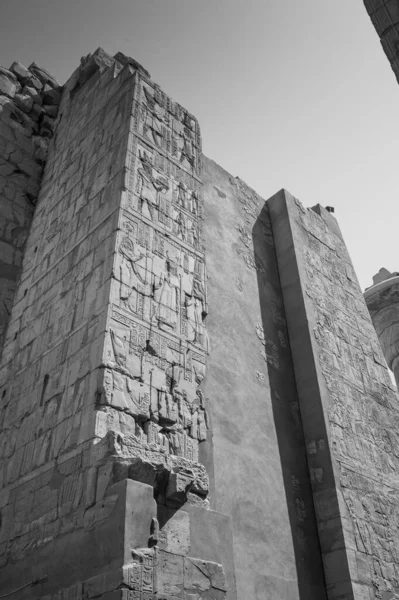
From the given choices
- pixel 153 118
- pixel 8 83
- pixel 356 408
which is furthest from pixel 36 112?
pixel 356 408

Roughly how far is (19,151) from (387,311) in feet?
37.8

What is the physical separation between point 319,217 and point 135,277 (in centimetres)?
622

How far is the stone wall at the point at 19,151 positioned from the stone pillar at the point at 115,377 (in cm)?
20

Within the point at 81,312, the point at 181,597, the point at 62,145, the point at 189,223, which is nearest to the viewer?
the point at 181,597

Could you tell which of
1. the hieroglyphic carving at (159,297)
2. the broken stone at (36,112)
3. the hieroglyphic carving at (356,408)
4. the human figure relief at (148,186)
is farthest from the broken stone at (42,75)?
the hieroglyphic carving at (356,408)

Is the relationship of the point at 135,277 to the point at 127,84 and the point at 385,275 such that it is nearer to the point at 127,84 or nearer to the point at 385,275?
the point at 127,84

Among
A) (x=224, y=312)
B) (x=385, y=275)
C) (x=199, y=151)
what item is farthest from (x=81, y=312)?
(x=385, y=275)

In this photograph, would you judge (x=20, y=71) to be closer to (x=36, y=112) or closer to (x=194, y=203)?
(x=36, y=112)

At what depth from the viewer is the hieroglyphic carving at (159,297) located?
15.6 feet

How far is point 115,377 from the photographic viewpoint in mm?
4703

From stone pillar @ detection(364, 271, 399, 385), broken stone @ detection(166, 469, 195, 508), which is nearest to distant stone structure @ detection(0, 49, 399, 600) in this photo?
broken stone @ detection(166, 469, 195, 508)

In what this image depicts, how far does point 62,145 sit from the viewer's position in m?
8.23

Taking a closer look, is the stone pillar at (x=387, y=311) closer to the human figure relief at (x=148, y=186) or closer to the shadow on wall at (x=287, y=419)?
the shadow on wall at (x=287, y=419)

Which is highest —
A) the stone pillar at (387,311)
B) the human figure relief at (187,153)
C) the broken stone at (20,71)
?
the stone pillar at (387,311)
